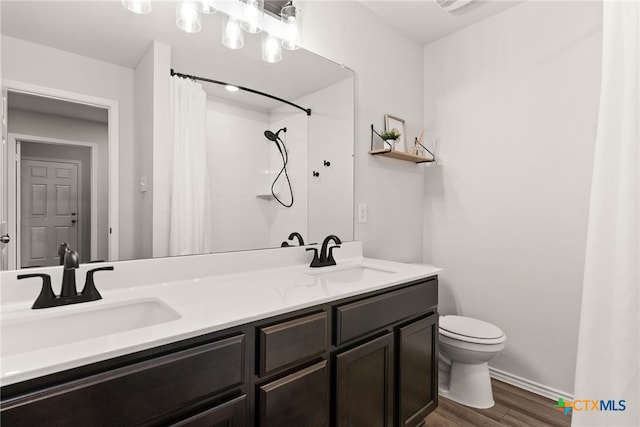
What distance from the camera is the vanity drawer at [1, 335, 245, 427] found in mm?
616

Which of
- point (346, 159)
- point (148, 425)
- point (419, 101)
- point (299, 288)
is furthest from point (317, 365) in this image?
point (419, 101)

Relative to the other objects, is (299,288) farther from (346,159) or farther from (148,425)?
(346,159)

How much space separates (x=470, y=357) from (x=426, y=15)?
88.8 inches

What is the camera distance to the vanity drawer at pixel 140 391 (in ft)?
2.02

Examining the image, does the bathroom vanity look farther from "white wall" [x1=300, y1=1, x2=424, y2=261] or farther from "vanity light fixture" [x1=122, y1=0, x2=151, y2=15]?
"vanity light fixture" [x1=122, y1=0, x2=151, y2=15]

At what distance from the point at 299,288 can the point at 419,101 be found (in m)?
2.00

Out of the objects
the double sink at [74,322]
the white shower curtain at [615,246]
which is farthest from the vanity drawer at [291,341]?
the white shower curtain at [615,246]

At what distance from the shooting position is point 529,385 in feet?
6.71

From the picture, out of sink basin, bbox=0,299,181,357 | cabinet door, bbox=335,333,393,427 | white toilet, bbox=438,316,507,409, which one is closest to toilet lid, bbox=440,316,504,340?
white toilet, bbox=438,316,507,409

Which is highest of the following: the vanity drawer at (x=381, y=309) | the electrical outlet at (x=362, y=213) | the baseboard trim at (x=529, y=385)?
the electrical outlet at (x=362, y=213)

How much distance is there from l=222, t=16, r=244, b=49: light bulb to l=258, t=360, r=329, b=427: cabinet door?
56.8 inches

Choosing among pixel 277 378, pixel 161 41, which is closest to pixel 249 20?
pixel 161 41

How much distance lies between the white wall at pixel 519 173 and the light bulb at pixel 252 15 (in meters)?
1.58

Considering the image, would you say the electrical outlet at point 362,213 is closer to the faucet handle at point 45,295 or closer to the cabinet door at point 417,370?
the cabinet door at point 417,370
